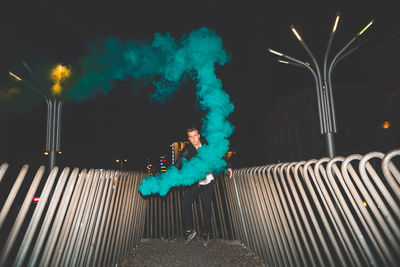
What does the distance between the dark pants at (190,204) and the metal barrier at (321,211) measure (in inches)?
19.6

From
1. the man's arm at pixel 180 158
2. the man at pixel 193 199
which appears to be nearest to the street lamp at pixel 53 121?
the man's arm at pixel 180 158

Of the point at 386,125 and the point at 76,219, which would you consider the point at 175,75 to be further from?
the point at 386,125

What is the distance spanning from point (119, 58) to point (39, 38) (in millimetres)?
2194

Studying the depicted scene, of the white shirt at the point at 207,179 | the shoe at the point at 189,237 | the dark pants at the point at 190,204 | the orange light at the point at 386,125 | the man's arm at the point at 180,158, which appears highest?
the orange light at the point at 386,125

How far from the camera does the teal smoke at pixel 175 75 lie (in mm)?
4750

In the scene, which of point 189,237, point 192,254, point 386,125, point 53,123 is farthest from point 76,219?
point 386,125

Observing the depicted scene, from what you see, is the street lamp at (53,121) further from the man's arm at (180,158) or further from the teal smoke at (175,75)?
the man's arm at (180,158)

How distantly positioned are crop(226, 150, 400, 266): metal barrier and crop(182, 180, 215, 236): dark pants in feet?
1.63

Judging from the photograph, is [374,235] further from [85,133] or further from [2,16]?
[85,133]

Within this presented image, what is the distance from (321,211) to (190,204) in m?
2.86

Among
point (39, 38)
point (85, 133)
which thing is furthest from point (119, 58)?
point (85, 133)

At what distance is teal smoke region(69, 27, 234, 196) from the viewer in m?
4.75

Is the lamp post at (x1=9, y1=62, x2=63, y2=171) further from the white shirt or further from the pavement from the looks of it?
the white shirt

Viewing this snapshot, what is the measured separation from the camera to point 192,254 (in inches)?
168
